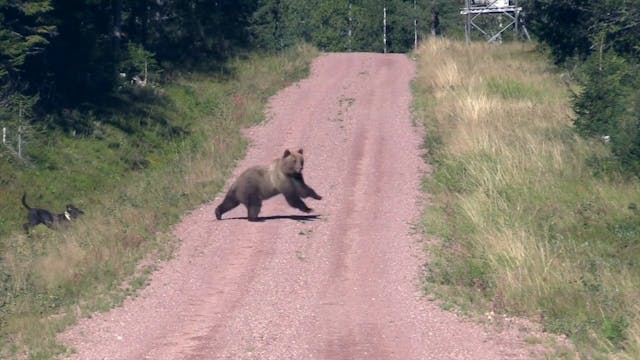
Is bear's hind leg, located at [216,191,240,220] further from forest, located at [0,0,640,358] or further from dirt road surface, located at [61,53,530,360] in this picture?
forest, located at [0,0,640,358]

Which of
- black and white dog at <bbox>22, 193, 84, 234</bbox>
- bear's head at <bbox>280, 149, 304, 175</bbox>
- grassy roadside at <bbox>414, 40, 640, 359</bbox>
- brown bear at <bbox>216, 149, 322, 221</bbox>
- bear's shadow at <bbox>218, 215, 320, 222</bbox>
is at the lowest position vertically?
black and white dog at <bbox>22, 193, 84, 234</bbox>

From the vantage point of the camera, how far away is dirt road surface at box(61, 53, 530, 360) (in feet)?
32.3

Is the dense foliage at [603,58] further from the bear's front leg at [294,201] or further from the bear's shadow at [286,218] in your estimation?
the bear's front leg at [294,201]

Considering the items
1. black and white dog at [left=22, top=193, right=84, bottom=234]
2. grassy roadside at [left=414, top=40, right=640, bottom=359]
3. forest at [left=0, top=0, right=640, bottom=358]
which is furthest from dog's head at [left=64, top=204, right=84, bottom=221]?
grassy roadside at [left=414, top=40, right=640, bottom=359]

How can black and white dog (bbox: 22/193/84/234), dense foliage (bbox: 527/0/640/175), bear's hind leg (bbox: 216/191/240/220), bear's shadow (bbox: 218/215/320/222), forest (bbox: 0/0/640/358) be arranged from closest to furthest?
forest (bbox: 0/0/640/358) → bear's hind leg (bbox: 216/191/240/220) → bear's shadow (bbox: 218/215/320/222) → dense foliage (bbox: 527/0/640/175) → black and white dog (bbox: 22/193/84/234)

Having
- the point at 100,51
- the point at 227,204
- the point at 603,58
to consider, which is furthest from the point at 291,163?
the point at 100,51

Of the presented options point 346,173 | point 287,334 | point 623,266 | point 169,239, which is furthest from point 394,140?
point 287,334

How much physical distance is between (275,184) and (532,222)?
400cm

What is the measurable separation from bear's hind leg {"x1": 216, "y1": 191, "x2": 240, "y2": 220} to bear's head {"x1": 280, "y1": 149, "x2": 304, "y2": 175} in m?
1.10

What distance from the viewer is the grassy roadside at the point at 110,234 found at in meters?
11.6

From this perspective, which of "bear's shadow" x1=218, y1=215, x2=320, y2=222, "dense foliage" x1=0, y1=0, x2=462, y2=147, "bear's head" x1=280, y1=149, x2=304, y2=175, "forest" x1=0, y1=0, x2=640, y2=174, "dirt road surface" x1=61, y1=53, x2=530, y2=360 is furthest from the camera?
"dense foliage" x1=0, y1=0, x2=462, y2=147

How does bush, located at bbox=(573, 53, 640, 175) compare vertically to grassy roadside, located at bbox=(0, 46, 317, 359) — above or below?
above

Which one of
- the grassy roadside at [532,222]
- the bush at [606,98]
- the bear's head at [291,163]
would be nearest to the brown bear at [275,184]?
the bear's head at [291,163]

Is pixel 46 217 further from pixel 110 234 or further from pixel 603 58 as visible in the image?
pixel 603 58
